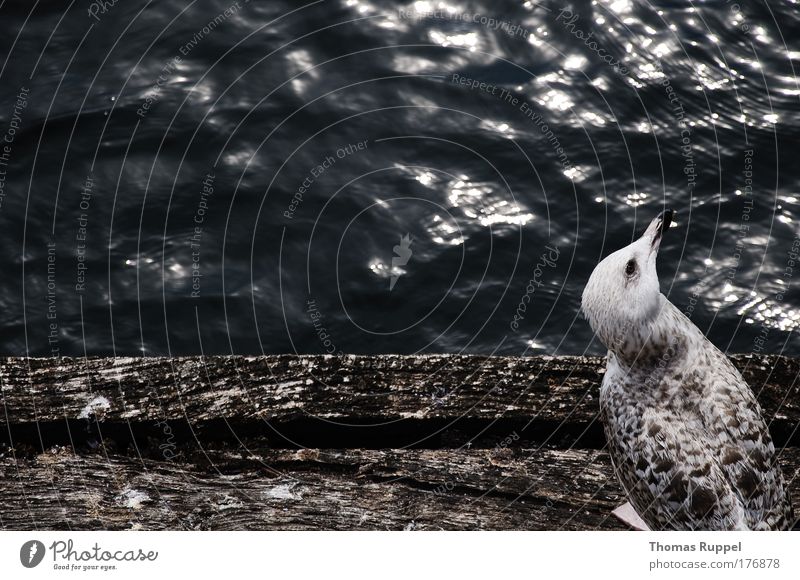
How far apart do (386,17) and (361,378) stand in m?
4.17

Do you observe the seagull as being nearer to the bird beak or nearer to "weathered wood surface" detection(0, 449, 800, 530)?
the bird beak

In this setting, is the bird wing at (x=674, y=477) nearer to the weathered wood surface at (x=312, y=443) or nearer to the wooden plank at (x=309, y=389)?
the weathered wood surface at (x=312, y=443)

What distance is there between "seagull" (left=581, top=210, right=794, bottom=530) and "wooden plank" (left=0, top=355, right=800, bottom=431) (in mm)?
179

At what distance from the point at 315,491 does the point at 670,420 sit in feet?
4.85

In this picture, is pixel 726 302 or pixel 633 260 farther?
pixel 726 302

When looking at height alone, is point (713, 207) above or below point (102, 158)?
below

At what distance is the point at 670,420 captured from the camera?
3.66 metres

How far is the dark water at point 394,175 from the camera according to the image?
6.14 m

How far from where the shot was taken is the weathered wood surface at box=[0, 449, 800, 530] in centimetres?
312

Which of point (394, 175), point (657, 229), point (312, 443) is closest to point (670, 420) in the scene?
point (657, 229)
